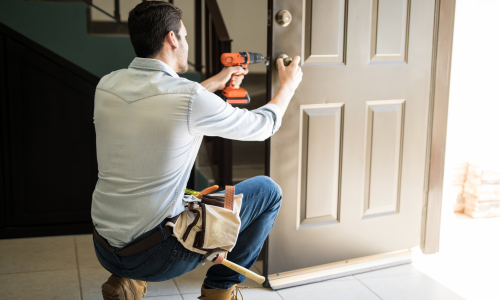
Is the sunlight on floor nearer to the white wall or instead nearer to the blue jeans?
the blue jeans

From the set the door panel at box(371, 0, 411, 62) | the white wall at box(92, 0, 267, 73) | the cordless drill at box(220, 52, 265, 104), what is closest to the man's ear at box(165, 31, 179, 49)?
the cordless drill at box(220, 52, 265, 104)

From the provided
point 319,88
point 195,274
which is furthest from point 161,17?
point 195,274

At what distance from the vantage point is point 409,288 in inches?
84.0

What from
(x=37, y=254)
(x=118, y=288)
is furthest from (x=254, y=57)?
(x=37, y=254)

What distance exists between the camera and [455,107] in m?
2.44

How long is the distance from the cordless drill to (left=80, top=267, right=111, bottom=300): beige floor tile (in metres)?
1.09

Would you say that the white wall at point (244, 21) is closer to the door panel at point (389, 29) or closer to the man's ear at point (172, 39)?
the door panel at point (389, 29)

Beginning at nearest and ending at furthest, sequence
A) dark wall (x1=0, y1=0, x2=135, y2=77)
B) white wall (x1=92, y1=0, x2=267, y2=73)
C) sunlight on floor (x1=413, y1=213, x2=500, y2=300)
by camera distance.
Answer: sunlight on floor (x1=413, y1=213, x2=500, y2=300)
dark wall (x1=0, y1=0, x2=135, y2=77)
white wall (x1=92, y1=0, x2=267, y2=73)

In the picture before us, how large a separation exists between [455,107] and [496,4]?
0.85 m

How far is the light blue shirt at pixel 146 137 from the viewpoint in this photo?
133 cm

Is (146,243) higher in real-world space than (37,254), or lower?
higher

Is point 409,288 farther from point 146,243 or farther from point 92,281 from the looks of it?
point 92,281

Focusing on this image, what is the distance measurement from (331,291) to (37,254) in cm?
160

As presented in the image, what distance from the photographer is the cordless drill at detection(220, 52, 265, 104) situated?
1805 millimetres
